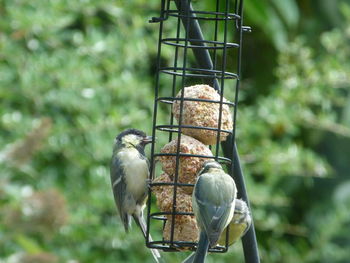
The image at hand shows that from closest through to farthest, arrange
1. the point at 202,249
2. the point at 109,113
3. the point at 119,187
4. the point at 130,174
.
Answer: the point at 202,249 < the point at 130,174 < the point at 119,187 < the point at 109,113

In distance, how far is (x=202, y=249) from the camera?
3.87 metres

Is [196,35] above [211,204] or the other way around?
above

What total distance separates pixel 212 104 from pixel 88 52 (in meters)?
3.28

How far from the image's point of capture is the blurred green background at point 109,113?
6.91 metres

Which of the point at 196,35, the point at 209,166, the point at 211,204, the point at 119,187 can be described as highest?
the point at 196,35

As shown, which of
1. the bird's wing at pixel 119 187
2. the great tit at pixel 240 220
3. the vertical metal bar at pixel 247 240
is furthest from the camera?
the bird's wing at pixel 119 187

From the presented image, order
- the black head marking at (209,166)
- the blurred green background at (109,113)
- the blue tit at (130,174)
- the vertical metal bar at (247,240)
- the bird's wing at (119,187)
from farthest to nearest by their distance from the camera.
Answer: the blurred green background at (109,113) → the bird's wing at (119,187) → the blue tit at (130,174) → the black head marking at (209,166) → the vertical metal bar at (247,240)

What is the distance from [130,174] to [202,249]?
1102 mm

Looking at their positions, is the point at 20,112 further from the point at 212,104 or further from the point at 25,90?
the point at 212,104

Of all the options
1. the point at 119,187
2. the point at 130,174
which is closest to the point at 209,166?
the point at 130,174

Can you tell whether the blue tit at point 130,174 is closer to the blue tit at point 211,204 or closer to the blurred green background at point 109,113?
the blue tit at point 211,204

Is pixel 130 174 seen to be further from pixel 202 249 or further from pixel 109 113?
pixel 109 113

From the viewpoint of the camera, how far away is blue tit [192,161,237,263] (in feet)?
12.7

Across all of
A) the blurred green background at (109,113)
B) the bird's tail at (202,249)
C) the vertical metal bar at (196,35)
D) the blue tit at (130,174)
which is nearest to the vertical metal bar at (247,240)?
the bird's tail at (202,249)
